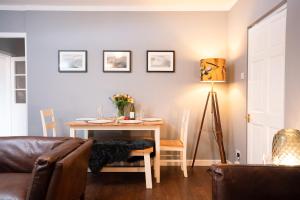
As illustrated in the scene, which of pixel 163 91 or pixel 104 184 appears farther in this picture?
pixel 163 91

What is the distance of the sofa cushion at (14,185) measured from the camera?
1.91 metres

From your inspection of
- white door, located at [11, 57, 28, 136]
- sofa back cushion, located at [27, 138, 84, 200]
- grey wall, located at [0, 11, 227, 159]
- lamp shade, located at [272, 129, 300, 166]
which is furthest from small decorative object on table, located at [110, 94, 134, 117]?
white door, located at [11, 57, 28, 136]

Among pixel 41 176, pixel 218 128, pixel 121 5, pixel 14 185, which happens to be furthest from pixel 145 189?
pixel 121 5

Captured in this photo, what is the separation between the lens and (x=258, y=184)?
150 cm

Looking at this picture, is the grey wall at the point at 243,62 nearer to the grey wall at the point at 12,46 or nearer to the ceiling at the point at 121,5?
the ceiling at the point at 121,5

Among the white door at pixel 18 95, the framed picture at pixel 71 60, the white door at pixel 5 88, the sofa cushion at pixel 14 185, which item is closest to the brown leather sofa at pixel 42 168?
the sofa cushion at pixel 14 185

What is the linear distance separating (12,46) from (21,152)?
4.04m

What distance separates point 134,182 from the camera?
136 inches

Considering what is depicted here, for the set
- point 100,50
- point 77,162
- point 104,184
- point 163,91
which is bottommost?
point 104,184

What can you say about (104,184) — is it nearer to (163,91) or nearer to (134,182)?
(134,182)

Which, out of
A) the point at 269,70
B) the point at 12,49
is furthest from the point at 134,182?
the point at 12,49

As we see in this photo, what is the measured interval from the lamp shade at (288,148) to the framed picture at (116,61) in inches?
111

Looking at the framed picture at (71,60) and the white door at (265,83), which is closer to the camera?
the white door at (265,83)

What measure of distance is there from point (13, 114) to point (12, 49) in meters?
1.42
